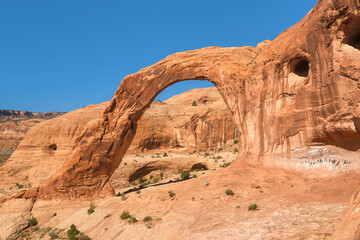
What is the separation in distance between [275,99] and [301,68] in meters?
1.90

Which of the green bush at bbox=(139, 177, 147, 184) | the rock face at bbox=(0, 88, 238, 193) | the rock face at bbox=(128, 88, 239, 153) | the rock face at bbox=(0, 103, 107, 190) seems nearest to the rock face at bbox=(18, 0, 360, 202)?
the green bush at bbox=(139, 177, 147, 184)

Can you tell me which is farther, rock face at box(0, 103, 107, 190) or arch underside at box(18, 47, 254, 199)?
rock face at box(0, 103, 107, 190)

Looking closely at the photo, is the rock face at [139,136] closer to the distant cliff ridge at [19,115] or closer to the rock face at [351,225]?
the rock face at [351,225]

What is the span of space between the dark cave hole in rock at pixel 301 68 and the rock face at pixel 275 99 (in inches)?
1.8

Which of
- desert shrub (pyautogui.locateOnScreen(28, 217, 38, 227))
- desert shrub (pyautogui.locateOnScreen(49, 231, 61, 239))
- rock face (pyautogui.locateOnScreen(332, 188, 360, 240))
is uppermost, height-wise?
rock face (pyautogui.locateOnScreen(332, 188, 360, 240))

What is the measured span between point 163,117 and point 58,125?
13.9 m

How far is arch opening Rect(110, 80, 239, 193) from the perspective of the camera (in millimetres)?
30141

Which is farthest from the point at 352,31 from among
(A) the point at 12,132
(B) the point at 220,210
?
(A) the point at 12,132

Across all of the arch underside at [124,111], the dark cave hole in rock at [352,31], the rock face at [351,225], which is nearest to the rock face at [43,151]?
the arch underside at [124,111]

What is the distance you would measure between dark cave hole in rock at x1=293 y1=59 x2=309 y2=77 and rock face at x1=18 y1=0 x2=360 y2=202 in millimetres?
46

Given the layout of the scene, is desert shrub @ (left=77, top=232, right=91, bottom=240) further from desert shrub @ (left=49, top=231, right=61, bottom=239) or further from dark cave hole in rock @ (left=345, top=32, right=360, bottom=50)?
dark cave hole in rock @ (left=345, top=32, right=360, bottom=50)

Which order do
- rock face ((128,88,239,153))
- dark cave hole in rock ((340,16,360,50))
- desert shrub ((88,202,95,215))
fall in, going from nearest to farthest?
dark cave hole in rock ((340,16,360,50)) < desert shrub ((88,202,95,215)) < rock face ((128,88,239,153))

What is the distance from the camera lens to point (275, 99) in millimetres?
13203

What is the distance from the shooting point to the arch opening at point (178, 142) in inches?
1187
